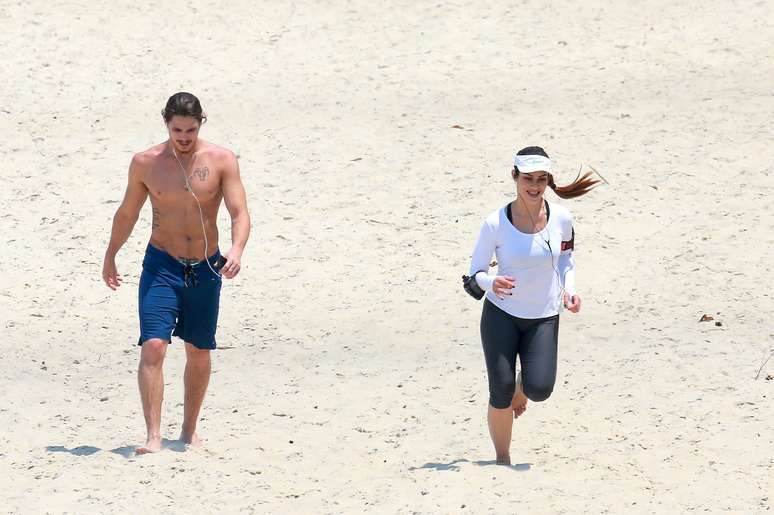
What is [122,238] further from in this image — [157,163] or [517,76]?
[517,76]

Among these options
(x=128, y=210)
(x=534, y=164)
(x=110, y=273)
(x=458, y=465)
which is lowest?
(x=458, y=465)

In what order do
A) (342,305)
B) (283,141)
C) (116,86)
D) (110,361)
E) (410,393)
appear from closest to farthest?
1. (410,393)
2. (110,361)
3. (342,305)
4. (283,141)
5. (116,86)

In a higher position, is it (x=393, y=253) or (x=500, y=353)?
(x=393, y=253)

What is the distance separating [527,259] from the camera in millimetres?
7078

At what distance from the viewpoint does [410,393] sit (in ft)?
29.8

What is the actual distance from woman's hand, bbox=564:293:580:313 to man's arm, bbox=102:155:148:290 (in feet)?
8.08

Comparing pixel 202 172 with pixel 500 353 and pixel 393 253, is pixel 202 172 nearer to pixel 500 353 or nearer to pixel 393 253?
pixel 500 353

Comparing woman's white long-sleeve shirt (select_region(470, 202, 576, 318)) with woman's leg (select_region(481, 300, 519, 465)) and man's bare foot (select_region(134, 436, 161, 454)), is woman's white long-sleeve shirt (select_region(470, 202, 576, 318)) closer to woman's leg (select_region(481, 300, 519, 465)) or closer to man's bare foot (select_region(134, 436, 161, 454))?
woman's leg (select_region(481, 300, 519, 465))

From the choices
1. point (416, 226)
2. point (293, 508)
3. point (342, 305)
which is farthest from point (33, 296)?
point (293, 508)

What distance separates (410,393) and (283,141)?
4.92 meters

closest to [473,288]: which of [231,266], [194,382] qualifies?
[231,266]

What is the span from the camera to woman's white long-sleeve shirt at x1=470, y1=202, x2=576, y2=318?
23.2ft

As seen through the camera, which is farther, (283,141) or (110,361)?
(283,141)

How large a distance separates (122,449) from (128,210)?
1.42 meters
